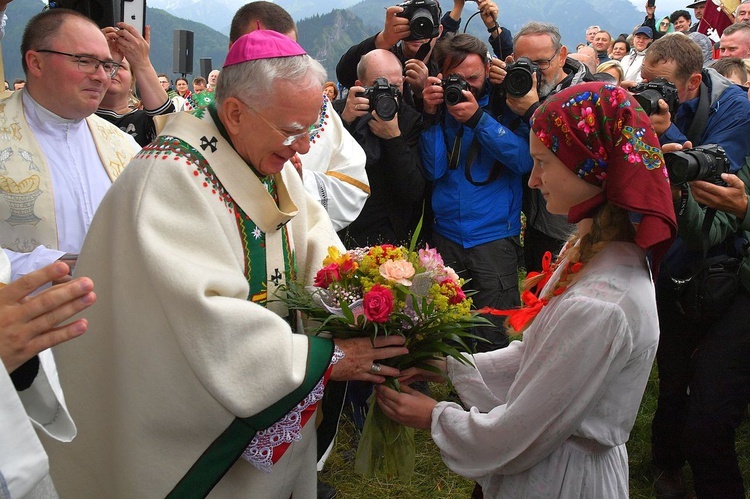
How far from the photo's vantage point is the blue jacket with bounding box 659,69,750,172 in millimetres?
3914

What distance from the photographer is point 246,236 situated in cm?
259

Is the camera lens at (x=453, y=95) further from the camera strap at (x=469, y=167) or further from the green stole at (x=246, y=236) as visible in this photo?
the green stole at (x=246, y=236)

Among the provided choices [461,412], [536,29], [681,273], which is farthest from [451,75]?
[461,412]

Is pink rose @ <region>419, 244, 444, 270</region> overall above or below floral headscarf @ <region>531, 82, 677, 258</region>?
below

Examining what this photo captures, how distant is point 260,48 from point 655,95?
243 cm

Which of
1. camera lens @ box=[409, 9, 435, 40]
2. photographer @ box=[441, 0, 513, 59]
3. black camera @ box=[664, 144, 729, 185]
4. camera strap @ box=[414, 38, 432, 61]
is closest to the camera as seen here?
black camera @ box=[664, 144, 729, 185]

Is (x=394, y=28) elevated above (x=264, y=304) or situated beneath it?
elevated above

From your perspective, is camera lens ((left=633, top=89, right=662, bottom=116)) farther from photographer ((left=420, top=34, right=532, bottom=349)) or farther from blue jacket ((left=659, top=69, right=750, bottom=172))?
photographer ((left=420, top=34, right=532, bottom=349))

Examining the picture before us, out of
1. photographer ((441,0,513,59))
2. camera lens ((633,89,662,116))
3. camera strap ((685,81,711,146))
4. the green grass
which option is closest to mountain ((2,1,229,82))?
photographer ((441,0,513,59))

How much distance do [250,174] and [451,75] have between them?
7.85ft

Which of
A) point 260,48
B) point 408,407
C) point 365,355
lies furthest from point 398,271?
point 260,48

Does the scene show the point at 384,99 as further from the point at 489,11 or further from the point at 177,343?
the point at 177,343

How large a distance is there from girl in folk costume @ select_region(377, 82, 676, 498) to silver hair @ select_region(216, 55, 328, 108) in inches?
32.1

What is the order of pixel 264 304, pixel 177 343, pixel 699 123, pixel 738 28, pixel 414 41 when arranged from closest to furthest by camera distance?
pixel 177 343, pixel 264 304, pixel 699 123, pixel 414 41, pixel 738 28
